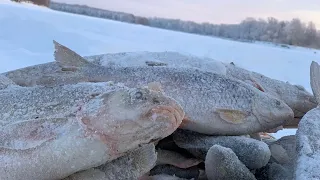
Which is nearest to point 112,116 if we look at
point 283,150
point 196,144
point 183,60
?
point 196,144

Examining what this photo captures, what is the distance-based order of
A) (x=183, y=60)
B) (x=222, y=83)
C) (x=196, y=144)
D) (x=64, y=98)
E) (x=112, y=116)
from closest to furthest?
1. (x=112, y=116)
2. (x=64, y=98)
3. (x=196, y=144)
4. (x=222, y=83)
5. (x=183, y=60)

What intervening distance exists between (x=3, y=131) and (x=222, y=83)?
4.18ft

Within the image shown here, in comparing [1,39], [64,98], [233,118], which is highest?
[64,98]

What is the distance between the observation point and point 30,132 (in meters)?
1.71

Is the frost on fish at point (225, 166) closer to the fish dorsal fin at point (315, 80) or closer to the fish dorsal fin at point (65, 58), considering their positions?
the fish dorsal fin at point (315, 80)

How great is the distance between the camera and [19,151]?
167 centimetres

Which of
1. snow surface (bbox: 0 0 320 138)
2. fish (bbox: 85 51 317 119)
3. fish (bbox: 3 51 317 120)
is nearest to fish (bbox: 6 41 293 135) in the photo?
fish (bbox: 3 51 317 120)

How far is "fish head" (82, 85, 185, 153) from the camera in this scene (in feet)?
5.34

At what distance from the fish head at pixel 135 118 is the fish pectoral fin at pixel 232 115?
0.88 metres

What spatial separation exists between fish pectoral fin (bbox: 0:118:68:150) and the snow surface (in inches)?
204

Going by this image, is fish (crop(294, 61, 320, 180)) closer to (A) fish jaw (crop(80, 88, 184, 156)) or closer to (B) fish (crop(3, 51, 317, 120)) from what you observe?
(A) fish jaw (crop(80, 88, 184, 156))

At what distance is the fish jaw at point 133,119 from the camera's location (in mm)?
1627

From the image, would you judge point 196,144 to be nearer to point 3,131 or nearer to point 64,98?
point 64,98

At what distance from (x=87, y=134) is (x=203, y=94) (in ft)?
3.40
